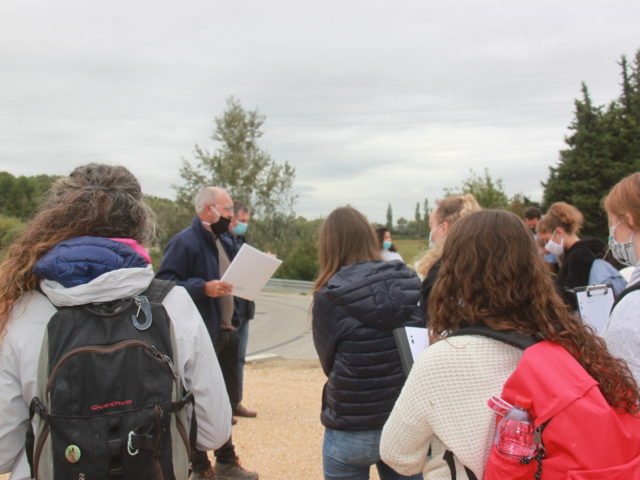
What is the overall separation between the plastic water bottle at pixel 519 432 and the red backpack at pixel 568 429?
16 mm

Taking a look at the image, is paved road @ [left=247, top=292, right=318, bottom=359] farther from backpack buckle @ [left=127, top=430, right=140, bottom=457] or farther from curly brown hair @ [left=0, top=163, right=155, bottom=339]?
backpack buckle @ [left=127, top=430, right=140, bottom=457]

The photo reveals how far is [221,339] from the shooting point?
194 inches

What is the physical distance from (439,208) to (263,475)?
2521 millimetres

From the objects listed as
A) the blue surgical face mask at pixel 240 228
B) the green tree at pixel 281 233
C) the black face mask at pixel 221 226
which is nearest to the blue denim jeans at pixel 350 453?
the black face mask at pixel 221 226

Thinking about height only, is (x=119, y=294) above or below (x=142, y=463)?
above

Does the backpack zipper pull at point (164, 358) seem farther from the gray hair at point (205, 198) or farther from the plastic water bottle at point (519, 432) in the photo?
the gray hair at point (205, 198)

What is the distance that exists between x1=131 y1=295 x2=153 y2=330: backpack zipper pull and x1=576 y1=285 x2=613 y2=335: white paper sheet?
273 cm

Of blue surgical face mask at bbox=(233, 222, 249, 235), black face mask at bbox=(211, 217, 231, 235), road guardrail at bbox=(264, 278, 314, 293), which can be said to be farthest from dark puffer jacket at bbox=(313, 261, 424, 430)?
road guardrail at bbox=(264, 278, 314, 293)

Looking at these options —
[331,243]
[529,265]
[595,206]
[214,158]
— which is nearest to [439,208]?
[331,243]

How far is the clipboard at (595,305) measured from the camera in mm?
3529

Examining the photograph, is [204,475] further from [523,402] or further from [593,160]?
[593,160]

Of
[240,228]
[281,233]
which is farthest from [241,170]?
[240,228]

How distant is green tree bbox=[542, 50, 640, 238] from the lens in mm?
28641

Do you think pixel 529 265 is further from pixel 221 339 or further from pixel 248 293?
pixel 221 339
